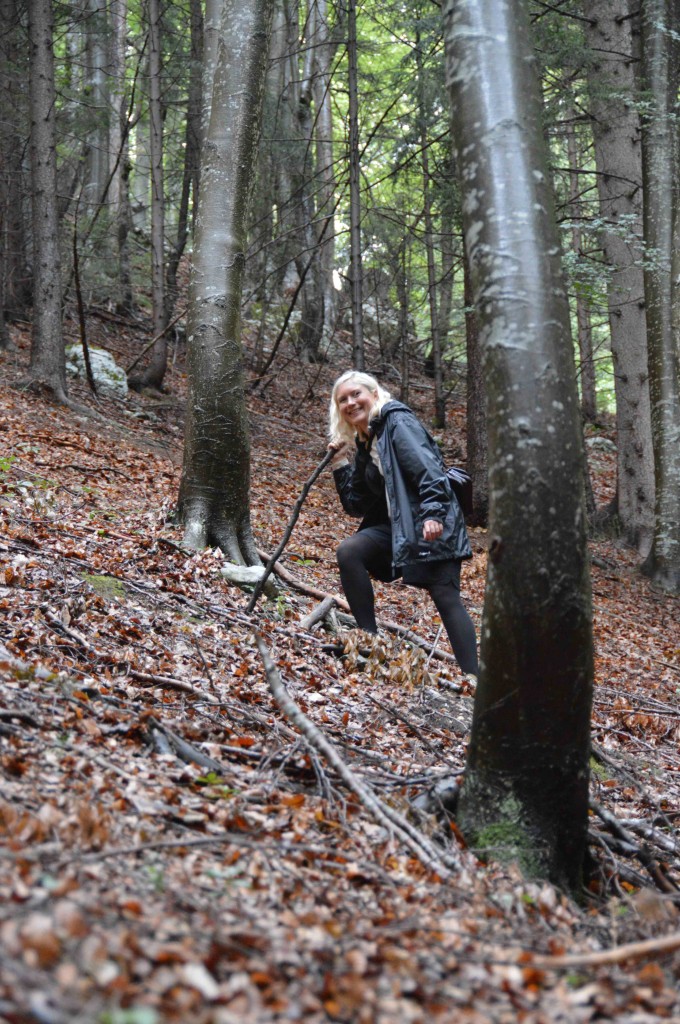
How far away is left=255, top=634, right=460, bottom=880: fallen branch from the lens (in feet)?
9.00

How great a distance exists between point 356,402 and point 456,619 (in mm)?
1538

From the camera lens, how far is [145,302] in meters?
19.8

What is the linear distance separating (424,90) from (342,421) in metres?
9.26

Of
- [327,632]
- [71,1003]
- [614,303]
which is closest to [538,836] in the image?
[71,1003]

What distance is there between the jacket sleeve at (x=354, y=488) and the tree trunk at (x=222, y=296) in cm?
149

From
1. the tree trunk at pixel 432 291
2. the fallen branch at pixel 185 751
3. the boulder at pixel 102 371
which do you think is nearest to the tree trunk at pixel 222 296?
the fallen branch at pixel 185 751

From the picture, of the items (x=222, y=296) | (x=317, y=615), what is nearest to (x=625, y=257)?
(x=222, y=296)

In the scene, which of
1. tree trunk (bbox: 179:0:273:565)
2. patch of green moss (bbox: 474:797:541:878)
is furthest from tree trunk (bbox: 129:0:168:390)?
patch of green moss (bbox: 474:797:541:878)

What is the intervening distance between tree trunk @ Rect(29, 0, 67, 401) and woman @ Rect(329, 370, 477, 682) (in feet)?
24.8

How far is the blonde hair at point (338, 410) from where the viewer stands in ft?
16.5

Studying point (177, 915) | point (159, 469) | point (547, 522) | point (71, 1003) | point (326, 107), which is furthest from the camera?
point (326, 107)

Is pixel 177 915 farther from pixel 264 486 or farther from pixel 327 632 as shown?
pixel 264 486

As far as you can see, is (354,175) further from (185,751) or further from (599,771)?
(185,751)

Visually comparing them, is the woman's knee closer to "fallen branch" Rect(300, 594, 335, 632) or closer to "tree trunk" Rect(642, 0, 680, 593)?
"fallen branch" Rect(300, 594, 335, 632)
